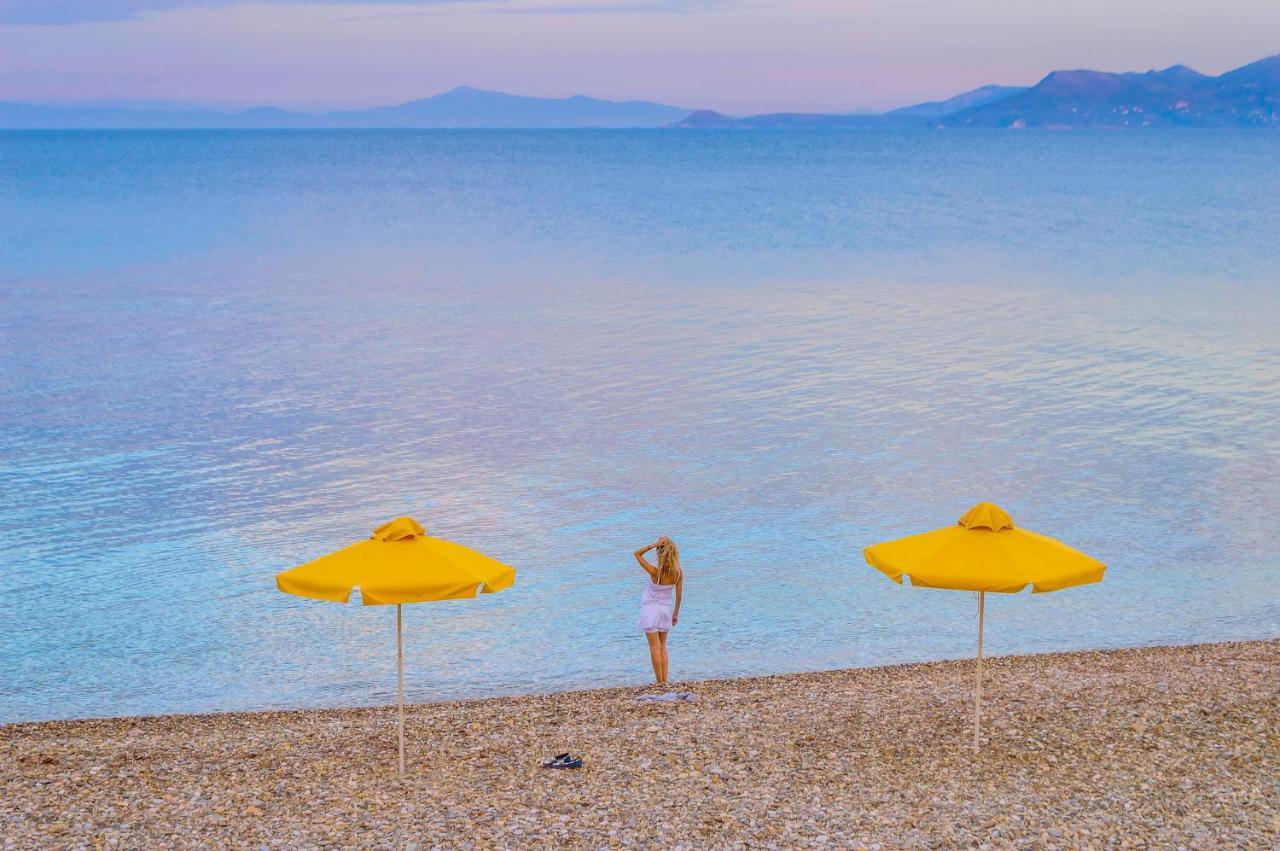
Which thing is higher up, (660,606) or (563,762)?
(660,606)

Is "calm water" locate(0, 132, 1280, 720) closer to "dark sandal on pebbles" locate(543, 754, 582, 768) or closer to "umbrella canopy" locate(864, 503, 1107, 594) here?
"dark sandal on pebbles" locate(543, 754, 582, 768)

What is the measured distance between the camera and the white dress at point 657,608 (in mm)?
13688

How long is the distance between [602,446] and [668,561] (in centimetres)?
1073

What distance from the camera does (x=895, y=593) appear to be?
56.9 feet

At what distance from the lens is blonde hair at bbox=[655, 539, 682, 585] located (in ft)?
43.8

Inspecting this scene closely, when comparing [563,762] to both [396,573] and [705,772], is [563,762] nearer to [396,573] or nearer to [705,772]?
[705,772]

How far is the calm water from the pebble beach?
2176mm

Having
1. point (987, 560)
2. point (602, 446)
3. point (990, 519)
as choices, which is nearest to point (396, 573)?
point (987, 560)

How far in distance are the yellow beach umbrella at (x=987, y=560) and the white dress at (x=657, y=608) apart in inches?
139

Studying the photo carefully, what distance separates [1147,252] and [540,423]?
39379 millimetres

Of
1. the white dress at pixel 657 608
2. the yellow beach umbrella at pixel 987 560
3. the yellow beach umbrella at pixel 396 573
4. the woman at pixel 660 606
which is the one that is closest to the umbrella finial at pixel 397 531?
the yellow beach umbrella at pixel 396 573

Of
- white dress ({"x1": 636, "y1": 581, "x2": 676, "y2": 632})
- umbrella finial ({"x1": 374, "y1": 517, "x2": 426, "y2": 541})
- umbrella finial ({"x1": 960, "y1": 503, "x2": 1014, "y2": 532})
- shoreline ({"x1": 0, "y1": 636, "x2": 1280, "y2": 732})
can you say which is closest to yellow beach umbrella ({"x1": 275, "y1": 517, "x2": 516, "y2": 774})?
umbrella finial ({"x1": 374, "y1": 517, "x2": 426, "y2": 541})

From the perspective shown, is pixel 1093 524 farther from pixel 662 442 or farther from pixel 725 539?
pixel 662 442

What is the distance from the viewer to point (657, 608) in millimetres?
13688
